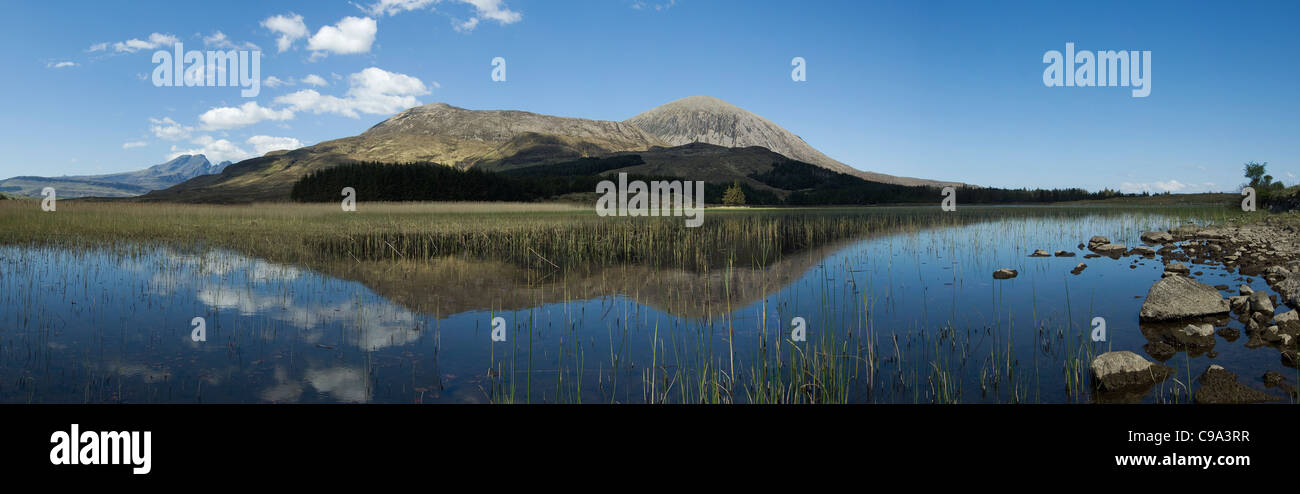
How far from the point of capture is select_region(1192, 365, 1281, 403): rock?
20.0ft

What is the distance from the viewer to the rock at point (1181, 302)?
9.69 m

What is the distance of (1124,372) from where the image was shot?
665 cm

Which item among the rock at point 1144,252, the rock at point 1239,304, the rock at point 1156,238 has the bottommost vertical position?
the rock at point 1239,304

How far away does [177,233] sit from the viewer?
26000mm

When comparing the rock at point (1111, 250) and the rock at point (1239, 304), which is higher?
the rock at point (1111, 250)

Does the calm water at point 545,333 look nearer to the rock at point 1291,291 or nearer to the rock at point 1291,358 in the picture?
the rock at point 1291,358

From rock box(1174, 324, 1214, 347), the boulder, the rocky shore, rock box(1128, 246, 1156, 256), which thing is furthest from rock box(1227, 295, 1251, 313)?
rock box(1128, 246, 1156, 256)

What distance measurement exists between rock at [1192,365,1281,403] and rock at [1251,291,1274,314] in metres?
4.31

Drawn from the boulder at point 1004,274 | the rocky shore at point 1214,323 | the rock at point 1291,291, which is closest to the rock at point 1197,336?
the rocky shore at point 1214,323

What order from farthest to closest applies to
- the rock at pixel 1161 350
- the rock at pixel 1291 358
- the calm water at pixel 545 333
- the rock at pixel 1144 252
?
1. the rock at pixel 1144 252
2. the rock at pixel 1161 350
3. the rock at pixel 1291 358
4. the calm water at pixel 545 333

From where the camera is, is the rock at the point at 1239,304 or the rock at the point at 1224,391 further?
the rock at the point at 1239,304

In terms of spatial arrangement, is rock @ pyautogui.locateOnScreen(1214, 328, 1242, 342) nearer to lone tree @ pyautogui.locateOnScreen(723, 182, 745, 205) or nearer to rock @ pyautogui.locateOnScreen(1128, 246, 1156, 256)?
rock @ pyautogui.locateOnScreen(1128, 246, 1156, 256)
